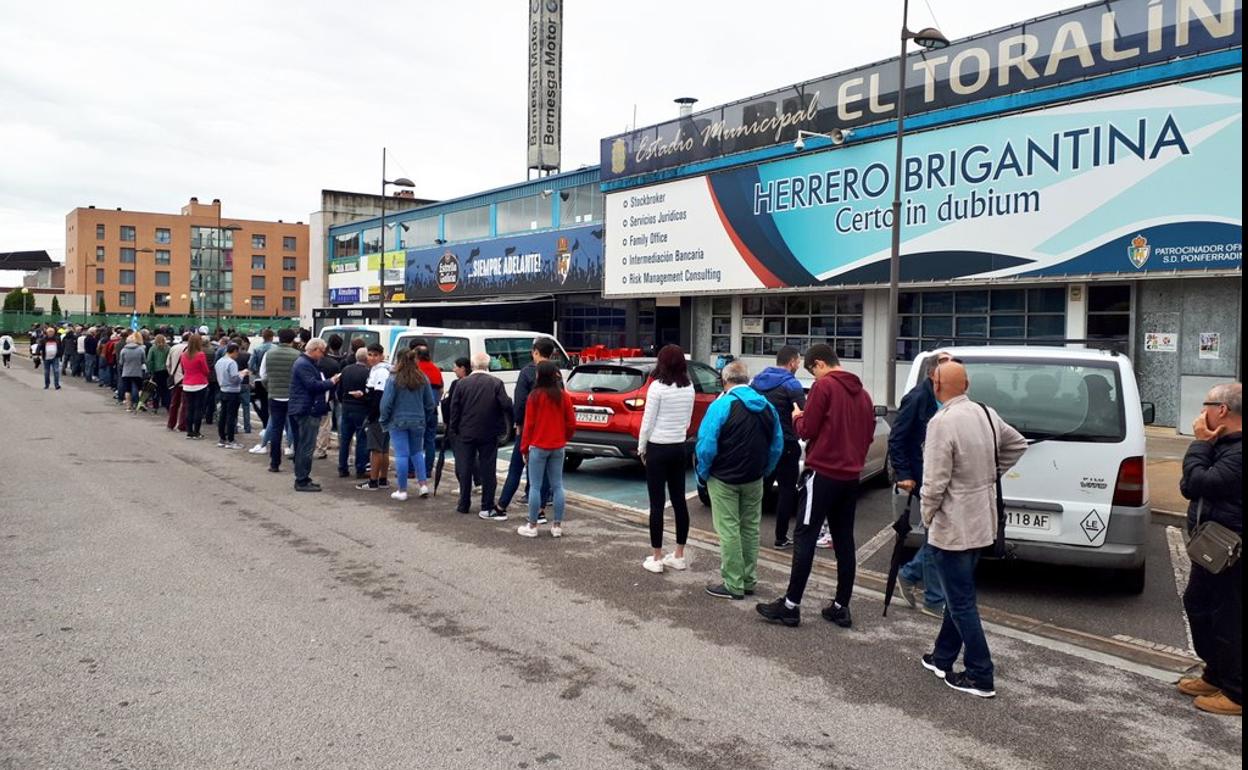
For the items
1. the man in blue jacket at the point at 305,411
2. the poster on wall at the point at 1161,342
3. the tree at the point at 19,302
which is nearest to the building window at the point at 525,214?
the poster on wall at the point at 1161,342

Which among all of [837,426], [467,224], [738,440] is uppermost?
[467,224]

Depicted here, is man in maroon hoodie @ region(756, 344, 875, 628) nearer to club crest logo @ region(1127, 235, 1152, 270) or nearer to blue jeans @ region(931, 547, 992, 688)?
blue jeans @ region(931, 547, 992, 688)

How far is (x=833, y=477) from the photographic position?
5.87 meters

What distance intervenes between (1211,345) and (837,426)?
13090mm

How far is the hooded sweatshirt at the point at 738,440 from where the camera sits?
6.27 meters

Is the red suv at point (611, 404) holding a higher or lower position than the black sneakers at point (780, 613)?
higher

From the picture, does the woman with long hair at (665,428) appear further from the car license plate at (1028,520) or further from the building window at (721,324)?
the building window at (721,324)

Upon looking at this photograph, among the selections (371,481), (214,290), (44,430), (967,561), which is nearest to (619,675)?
(967,561)

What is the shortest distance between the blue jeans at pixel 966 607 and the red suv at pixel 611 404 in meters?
6.58

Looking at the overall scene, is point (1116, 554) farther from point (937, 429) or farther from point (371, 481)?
point (371, 481)

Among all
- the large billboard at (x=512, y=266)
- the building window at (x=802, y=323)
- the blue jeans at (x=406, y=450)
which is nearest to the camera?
the blue jeans at (x=406, y=450)

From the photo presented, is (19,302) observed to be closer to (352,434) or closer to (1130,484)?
(352,434)

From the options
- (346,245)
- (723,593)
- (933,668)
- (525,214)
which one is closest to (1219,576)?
(933,668)

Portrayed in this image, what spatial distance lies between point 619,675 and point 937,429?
2.12 m
